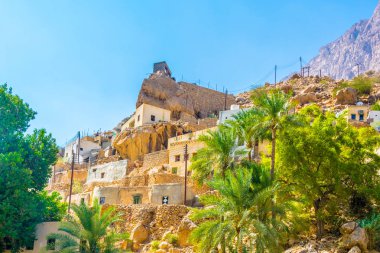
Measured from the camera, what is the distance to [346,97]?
2309 inches

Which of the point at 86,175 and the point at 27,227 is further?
the point at 86,175

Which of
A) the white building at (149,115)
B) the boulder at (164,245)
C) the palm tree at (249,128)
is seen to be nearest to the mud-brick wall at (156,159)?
the white building at (149,115)

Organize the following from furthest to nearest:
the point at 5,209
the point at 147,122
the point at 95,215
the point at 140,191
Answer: the point at 147,122 → the point at 140,191 → the point at 5,209 → the point at 95,215

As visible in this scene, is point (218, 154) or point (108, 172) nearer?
point (218, 154)

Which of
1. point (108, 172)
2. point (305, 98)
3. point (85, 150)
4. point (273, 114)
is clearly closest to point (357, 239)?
point (273, 114)

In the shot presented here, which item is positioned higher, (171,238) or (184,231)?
(184,231)

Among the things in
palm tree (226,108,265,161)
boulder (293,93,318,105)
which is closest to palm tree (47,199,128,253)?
palm tree (226,108,265,161)

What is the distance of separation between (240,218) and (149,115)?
31.9 m

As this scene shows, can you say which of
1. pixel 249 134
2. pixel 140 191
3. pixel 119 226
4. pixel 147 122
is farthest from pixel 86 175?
pixel 249 134

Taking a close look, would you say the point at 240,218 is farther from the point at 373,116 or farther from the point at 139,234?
the point at 373,116

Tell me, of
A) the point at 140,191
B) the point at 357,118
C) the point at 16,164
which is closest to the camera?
the point at 16,164

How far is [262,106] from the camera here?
28.3 meters

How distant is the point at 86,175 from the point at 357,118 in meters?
29.9

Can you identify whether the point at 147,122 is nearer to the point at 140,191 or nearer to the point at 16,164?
the point at 140,191
